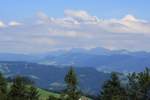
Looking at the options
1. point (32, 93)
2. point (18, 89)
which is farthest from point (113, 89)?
point (32, 93)

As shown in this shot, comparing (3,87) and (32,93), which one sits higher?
(3,87)

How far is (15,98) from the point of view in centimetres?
11038

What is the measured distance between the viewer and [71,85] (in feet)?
304

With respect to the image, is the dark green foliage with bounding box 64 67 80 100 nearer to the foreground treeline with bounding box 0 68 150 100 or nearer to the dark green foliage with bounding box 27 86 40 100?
the foreground treeline with bounding box 0 68 150 100

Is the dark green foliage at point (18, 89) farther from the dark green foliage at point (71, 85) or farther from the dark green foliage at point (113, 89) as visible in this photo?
the dark green foliage at point (71, 85)

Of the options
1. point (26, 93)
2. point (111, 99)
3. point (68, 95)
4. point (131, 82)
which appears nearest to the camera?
point (68, 95)

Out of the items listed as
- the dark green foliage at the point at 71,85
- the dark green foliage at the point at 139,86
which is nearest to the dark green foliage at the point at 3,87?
the dark green foliage at the point at 71,85

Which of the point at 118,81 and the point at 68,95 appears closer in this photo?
the point at 68,95

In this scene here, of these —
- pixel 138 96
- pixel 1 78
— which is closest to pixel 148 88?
pixel 138 96

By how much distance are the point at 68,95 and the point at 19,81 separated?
22237 millimetres

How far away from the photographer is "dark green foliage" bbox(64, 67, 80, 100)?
300ft

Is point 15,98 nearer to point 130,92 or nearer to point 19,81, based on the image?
point 19,81

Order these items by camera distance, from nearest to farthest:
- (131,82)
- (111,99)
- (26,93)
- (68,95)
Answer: (68,95)
(111,99)
(131,82)
(26,93)

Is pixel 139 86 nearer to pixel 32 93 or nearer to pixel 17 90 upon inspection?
pixel 17 90
